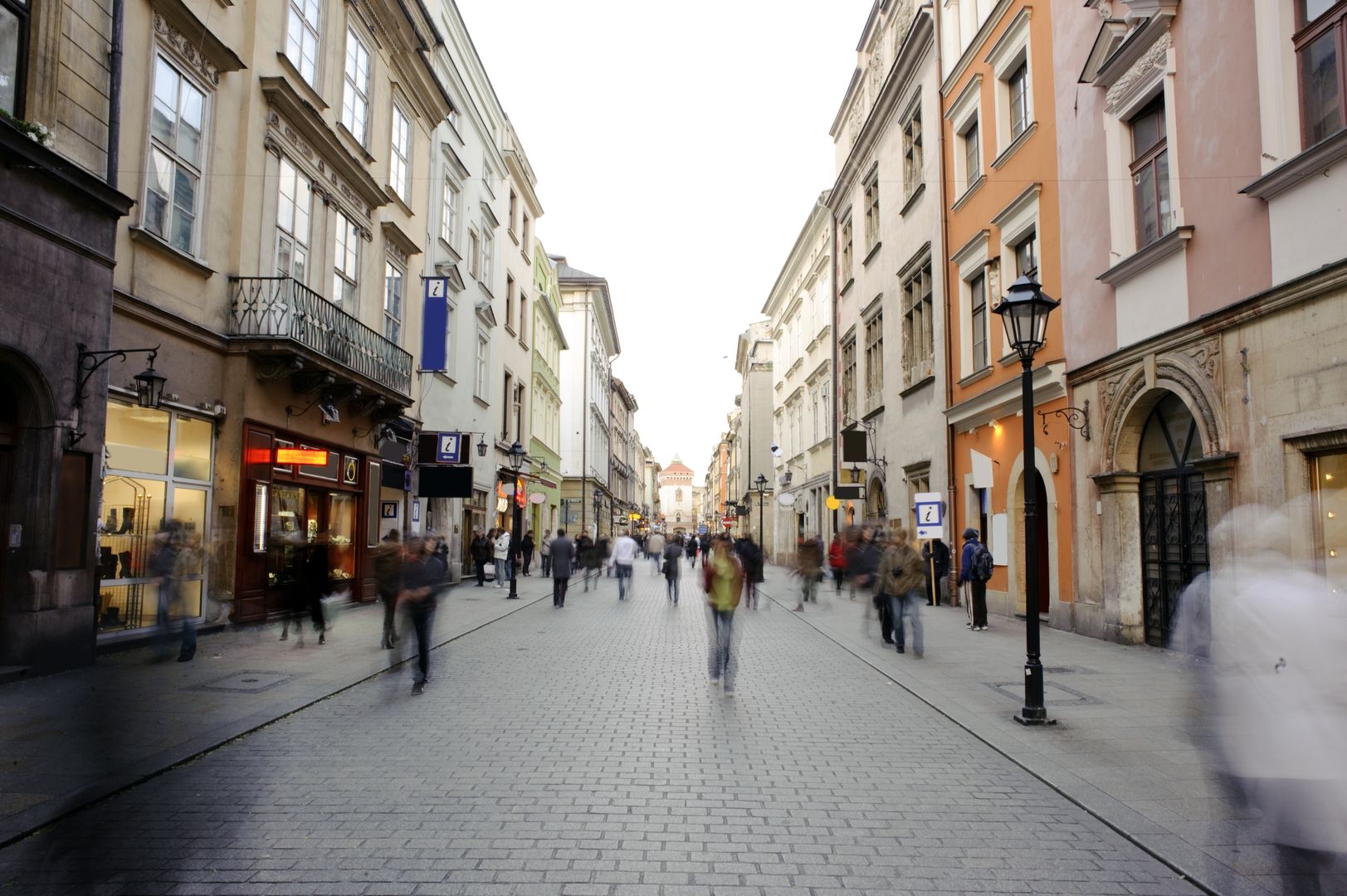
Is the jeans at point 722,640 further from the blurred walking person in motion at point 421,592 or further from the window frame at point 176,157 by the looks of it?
the window frame at point 176,157

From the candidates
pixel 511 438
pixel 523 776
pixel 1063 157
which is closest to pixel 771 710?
pixel 523 776

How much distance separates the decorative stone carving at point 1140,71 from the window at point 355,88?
13938 millimetres

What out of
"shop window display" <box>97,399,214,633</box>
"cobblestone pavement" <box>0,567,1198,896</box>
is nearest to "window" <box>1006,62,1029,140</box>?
"cobblestone pavement" <box>0,567,1198,896</box>

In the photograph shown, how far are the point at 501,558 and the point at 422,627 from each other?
17615 millimetres

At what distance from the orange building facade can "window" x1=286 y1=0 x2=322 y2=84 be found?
13.0m

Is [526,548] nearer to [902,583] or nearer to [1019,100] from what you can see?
[1019,100]

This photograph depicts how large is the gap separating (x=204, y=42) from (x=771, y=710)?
1226 cm

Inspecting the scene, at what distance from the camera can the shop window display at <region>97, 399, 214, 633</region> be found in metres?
12.1

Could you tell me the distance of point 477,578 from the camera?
1118 inches

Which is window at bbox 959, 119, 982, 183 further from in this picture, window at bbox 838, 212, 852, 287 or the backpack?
window at bbox 838, 212, 852, 287

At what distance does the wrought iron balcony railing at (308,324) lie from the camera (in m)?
14.9

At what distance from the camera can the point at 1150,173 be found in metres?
13.5

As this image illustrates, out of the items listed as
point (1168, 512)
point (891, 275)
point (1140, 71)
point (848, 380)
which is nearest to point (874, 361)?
point (891, 275)

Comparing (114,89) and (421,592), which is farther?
(114,89)
